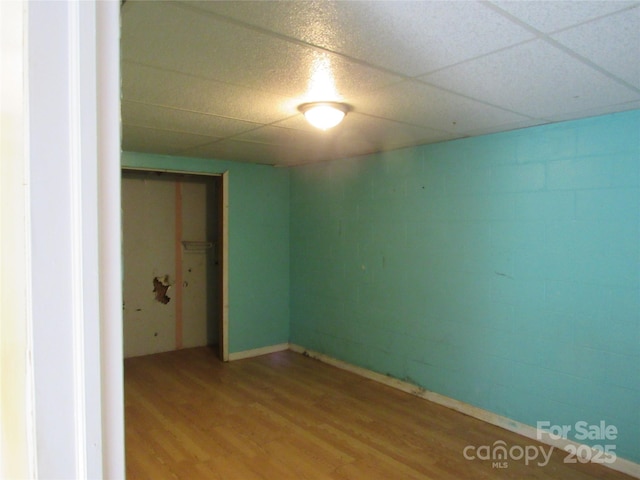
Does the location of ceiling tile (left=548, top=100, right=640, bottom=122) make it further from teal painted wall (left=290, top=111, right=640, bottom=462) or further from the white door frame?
the white door frame

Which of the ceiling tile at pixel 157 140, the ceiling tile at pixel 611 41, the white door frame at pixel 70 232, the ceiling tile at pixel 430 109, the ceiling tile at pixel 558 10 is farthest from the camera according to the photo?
the ceiling tile at pixel 157 140

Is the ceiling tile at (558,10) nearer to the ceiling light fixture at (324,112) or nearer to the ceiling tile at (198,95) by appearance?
the ceiling light fixture at (324,112)

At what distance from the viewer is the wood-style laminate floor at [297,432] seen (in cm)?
266

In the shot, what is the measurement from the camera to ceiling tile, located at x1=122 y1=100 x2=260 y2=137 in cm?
269

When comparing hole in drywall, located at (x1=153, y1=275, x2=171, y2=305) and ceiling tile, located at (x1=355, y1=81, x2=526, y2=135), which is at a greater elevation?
ceiling tile, located at (x1=355, y1=81, x2=526, y2=135)

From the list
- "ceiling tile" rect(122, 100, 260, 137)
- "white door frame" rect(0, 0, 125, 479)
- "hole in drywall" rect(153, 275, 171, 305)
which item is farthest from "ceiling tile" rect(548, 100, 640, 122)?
"hole in drywall" rect(153, 275, 171, 305)

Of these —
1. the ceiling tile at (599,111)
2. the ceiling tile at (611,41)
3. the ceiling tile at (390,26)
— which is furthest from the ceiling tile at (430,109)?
the ceiling tile at (611,41)

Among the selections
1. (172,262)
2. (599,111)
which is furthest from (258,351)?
(599,111)

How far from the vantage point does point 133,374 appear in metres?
4.43

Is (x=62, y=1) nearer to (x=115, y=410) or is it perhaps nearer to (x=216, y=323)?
(x=115, y=410)

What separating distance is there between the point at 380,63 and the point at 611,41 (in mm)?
893

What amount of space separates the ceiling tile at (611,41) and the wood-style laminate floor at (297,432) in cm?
231

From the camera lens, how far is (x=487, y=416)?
333 centimetres

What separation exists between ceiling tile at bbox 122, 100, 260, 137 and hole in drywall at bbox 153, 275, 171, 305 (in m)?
2.48
